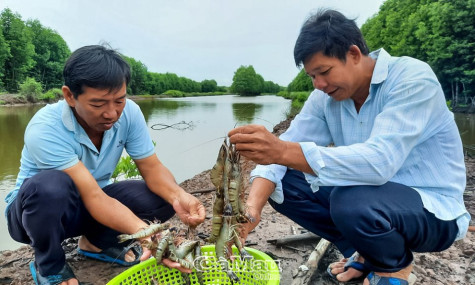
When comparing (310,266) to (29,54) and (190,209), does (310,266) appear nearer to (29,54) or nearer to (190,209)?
(190,209)

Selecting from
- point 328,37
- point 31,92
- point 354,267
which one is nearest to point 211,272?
point 354,267

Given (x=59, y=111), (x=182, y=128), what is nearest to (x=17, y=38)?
(x=182, y=128)

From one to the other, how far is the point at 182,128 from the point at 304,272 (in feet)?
42.2

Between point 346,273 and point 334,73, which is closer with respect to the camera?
point 334,73

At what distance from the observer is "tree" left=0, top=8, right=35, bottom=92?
138 ft

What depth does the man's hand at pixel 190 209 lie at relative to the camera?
89.1 inches

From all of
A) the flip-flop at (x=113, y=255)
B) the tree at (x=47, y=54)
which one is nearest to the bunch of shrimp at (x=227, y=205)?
the flip-flop at (x=113, y=255)

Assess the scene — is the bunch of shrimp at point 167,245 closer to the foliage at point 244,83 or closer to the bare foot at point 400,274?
the bare foot at point 400,274

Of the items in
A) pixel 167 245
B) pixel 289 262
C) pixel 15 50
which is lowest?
pixel 289 262

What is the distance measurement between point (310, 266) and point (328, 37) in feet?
5.29

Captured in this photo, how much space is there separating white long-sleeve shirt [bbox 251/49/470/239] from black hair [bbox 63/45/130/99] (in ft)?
3.78

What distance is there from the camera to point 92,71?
212cm

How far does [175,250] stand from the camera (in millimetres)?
2105

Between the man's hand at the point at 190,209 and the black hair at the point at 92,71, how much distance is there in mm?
918
